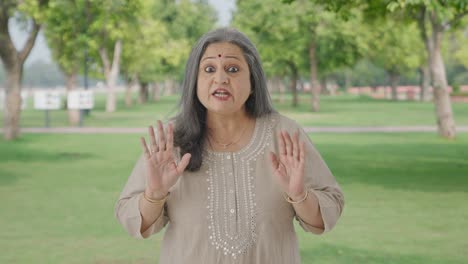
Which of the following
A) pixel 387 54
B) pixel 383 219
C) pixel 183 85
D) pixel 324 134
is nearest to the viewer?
pixel 183 85

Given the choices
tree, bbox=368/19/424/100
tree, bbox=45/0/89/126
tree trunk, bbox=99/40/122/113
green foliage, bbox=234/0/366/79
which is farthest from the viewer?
tree, bbox=368/19/424/100

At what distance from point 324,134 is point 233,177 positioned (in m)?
21.3

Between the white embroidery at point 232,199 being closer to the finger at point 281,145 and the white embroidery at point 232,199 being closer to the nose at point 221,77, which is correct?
the finger at point 281,145

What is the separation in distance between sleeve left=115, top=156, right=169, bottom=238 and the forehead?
1.76 ft

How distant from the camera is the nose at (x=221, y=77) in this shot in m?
3.19

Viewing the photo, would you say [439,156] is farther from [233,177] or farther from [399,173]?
[233,177]

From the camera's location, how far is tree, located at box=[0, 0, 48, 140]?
22.2 metres

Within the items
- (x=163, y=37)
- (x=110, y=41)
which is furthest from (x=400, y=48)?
(x=110, y=41)

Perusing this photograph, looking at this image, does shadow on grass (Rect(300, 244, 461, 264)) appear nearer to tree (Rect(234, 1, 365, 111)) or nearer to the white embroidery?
the white embroidery

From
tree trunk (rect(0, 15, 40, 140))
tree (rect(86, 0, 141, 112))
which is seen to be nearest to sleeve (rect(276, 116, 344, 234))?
tree trunk (rect(0, 15, 40, 140))

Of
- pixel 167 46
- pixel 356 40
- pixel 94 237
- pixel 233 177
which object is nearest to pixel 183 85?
pixel 233 177

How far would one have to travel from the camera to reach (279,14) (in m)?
42.2

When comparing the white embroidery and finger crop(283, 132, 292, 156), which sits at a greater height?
finger crop(283, 132, 292, 156)

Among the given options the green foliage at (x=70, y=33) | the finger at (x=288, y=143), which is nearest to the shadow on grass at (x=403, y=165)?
the finger at (x=288, y=143)
